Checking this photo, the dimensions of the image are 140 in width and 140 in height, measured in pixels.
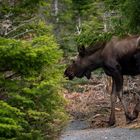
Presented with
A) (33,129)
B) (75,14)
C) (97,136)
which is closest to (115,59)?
(97,136)

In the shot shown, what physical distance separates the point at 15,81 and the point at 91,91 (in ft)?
45.3

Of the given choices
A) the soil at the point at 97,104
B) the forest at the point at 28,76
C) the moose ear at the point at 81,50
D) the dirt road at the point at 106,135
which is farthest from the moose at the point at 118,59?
the forest at the point at 28,76

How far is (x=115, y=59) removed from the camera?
1467 centimetres

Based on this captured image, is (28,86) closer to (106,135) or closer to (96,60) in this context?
(106,135)

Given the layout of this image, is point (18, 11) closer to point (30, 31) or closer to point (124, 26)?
point (30, 31)

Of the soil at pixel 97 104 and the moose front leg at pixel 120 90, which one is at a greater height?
the moose front leg at pixel 120 90

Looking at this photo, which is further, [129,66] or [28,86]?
[129,66]

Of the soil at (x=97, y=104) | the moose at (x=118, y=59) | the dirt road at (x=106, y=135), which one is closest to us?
the dirt road at (x=106, y=135)

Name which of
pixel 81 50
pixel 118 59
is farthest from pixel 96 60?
pixel 118 59

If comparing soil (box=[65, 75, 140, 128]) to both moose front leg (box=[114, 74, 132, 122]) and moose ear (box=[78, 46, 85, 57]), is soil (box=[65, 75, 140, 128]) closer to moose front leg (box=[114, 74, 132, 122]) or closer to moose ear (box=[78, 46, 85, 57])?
moose front leg (box=[114, 74, 132, 122])

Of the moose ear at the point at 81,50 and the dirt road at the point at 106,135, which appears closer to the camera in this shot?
the dirt road at the point at 106,135

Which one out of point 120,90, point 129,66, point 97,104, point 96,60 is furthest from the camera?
point 97,104

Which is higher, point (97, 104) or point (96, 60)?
point (96, 60)

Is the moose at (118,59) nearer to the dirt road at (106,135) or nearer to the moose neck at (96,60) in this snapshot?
the moose neck at (96,60)
